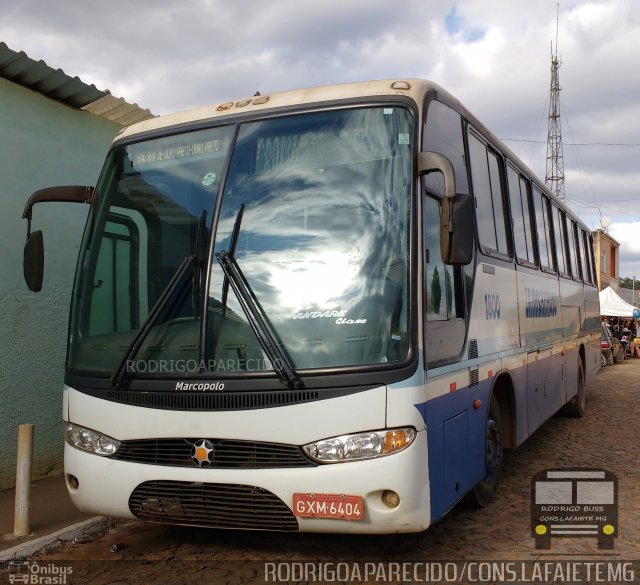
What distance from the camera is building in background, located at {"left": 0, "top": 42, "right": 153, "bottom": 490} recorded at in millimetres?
6977

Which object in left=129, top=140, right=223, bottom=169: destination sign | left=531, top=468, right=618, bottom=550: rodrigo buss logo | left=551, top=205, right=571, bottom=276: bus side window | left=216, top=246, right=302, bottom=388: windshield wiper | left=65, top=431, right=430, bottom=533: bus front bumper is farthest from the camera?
left=551, top=205, right=571, bottom=276: bus side window

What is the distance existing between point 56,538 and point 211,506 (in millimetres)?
1798

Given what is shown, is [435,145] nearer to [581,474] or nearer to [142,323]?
[142,323]

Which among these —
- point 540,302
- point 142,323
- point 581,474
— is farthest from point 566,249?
point 142,323

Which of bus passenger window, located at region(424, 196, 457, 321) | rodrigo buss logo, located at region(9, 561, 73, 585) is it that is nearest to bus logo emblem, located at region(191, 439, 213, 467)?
rodrigo buss logo, located at region(9, 561, 73, 585)

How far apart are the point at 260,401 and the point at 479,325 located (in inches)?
82.5

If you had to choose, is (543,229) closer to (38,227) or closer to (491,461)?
(491,461)

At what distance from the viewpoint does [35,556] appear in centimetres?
505

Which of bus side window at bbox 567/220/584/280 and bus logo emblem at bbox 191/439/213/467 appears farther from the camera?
bus side window at bbox 567/220/584/280

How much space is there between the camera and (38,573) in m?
4.74

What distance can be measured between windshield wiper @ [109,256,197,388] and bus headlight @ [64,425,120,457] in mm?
411

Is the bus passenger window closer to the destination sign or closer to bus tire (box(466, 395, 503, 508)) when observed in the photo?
bus tire (box(466, 395, 503, 508))

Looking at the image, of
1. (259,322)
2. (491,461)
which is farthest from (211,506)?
(491,461)

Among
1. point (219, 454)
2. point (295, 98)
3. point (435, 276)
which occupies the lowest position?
point (219, 454)
